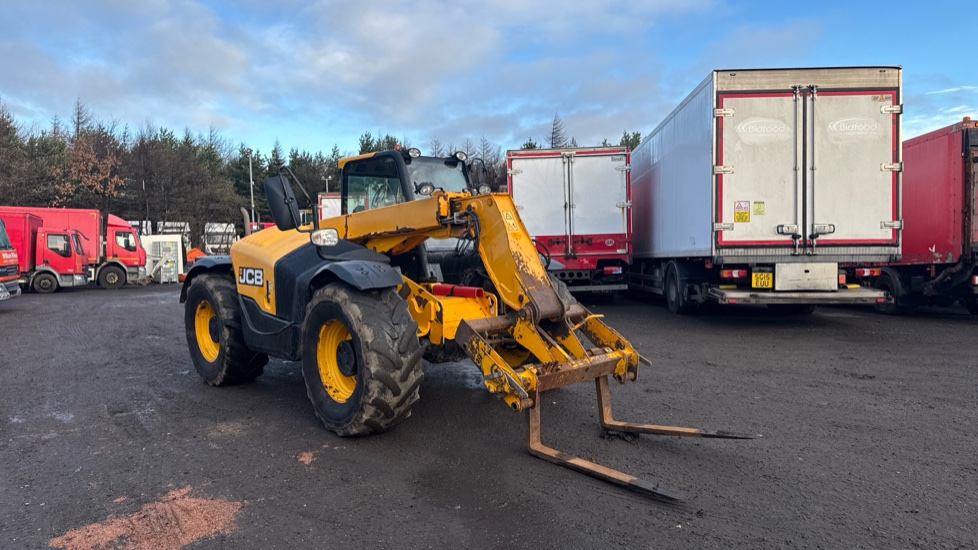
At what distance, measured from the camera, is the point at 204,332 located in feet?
21.6

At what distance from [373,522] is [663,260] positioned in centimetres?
1025

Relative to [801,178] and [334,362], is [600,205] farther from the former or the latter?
[334,362]

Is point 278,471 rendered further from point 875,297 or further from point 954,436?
point 875,297

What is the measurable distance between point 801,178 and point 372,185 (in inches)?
254

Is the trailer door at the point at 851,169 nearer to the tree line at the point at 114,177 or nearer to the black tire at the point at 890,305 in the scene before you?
the black tire at the point at 890,305

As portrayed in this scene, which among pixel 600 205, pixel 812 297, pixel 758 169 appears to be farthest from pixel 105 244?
pixel 812 297

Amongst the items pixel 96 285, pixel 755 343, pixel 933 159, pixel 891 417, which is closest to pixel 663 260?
pixel 755 343

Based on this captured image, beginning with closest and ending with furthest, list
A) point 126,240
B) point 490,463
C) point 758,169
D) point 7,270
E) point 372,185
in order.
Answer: point 490,463 < point 372,185 < point 758,169 < point 7,270 < point 126,240

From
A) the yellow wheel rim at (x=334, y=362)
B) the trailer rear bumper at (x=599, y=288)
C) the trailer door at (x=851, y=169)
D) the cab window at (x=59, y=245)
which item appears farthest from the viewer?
the cab window at (x=59, y=245)

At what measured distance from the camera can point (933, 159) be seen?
10.9 meters

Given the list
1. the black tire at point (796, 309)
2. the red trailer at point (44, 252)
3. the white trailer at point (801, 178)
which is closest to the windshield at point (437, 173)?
the white trailer at point (801, 178)

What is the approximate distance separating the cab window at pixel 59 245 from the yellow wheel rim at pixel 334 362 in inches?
824

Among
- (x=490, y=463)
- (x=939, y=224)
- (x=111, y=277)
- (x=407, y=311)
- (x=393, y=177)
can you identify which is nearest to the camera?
(x=490, y=463)

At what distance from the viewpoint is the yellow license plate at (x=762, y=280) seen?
358 inches
